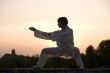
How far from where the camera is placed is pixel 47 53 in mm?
11977

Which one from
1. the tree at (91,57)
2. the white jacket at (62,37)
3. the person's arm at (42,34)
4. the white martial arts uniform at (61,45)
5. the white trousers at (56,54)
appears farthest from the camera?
the tree at (91,57)

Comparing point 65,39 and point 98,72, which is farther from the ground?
point 65,39

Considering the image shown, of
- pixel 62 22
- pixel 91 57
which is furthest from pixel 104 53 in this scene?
pixel 62 22

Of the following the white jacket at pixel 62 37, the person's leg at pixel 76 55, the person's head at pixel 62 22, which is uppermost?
the person's head at pixel 62 22

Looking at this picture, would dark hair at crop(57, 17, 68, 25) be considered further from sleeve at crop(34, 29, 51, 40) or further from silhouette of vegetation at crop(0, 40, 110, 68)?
silhouette of vegetation at crop(0, 40, 110, 68)

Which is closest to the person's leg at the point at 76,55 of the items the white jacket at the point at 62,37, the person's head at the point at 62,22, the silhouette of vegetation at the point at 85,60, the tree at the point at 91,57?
the white jacket at the point at 62,37

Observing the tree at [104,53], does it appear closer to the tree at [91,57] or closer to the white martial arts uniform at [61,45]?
the tree at [91,57]

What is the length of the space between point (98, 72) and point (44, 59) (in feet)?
6.58

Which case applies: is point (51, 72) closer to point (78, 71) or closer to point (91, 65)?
point (78, 71)

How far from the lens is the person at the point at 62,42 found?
12086mm

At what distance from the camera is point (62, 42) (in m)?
12.4

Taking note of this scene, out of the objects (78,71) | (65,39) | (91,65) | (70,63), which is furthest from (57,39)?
(91,65)

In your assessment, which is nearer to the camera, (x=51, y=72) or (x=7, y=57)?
(x=51, y=72)

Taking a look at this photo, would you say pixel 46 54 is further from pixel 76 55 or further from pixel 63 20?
pixel 63 20
